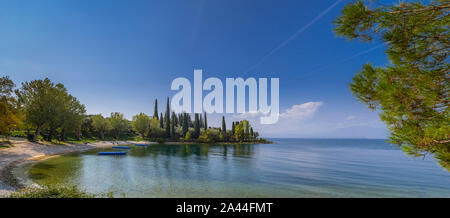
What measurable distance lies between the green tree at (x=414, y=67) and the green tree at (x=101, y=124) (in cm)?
6972

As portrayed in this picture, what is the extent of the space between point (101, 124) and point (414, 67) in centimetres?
7087

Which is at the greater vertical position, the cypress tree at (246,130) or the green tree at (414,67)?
the green tree at (414,67)

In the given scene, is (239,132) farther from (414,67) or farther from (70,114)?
(414,67)

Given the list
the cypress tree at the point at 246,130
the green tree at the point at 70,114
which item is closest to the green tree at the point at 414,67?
the green tree at the point at 70,114

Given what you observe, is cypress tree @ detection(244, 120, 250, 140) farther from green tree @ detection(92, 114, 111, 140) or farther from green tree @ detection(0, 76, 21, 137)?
green tree @ detection(0, 76, 21, 137)

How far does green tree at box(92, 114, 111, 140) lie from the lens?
5654 cm

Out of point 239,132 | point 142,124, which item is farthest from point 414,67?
point 142,124

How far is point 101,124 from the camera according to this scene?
187ft

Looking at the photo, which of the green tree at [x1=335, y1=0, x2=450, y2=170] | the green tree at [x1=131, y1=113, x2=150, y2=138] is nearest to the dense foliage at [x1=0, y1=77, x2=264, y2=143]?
the green tree at [x1=131, y1=113, x2=150, y2=138]

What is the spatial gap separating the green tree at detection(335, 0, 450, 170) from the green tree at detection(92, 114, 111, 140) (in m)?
69.7

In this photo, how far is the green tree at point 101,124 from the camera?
56.5 m

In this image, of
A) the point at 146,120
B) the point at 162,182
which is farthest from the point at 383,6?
the point at 146,120

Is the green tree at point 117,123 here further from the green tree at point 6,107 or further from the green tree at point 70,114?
the green tree at point 6,107
